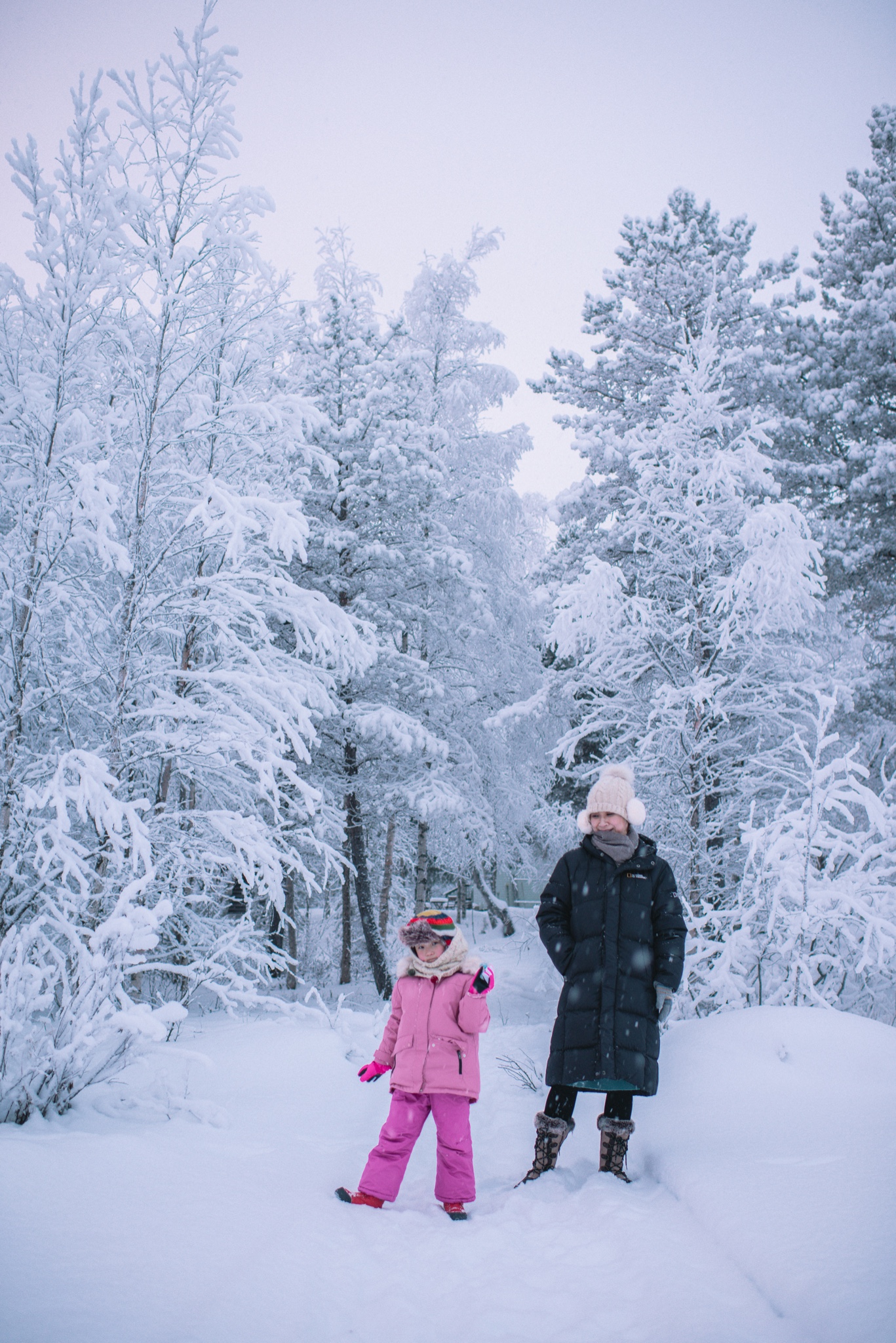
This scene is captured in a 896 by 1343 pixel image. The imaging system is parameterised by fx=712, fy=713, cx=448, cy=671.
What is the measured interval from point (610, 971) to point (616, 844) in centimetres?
58

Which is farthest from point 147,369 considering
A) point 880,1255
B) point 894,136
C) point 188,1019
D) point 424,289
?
point 894,136

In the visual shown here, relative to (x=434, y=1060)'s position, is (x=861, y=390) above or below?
above

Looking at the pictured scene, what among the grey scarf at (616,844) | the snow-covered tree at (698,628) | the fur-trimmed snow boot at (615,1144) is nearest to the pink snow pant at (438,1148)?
the fur-trimmed snow boot at (615,1144)

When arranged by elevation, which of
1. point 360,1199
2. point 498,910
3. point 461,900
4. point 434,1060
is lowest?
point 461,900

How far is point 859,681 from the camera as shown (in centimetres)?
1066

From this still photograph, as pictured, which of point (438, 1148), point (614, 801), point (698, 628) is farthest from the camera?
point (698, 628)

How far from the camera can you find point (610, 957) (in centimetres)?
332

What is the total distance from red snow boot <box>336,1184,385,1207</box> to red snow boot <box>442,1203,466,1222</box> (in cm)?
27

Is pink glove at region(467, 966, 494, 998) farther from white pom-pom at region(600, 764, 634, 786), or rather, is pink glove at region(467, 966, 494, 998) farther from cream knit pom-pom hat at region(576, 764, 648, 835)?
white pom-pom at region(600, 764, 634, 786)

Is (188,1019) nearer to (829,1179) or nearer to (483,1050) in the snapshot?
(483,1050)

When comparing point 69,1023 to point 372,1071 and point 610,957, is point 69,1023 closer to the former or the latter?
point 372,1071

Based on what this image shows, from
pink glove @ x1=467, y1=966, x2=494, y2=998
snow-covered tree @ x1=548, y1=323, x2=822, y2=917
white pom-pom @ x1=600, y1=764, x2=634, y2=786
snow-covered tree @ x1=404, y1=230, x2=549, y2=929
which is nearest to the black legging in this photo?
pink glove @ x1=467, y1=966, x2=494, y2=998

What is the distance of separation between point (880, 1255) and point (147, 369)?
723 centimetres

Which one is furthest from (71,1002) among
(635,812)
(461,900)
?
(461,900)
